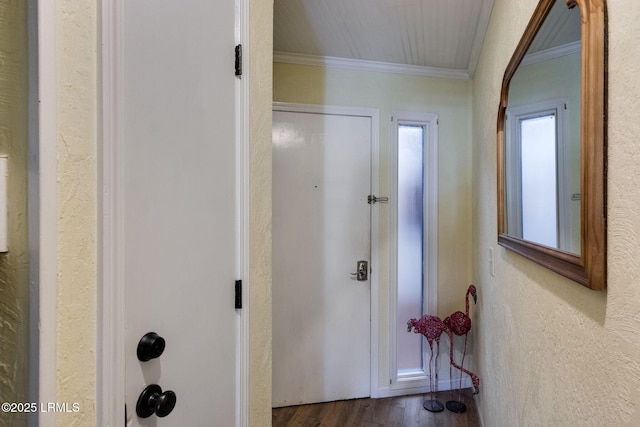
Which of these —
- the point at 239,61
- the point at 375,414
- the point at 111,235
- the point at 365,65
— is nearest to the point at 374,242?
the point at 375,414

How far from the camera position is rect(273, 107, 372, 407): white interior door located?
1.99 meters

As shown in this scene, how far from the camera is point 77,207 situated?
0.47 metres

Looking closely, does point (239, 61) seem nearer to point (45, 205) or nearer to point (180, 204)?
point (180, 204)

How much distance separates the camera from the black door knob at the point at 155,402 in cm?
64

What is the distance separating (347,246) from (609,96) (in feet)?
5.31

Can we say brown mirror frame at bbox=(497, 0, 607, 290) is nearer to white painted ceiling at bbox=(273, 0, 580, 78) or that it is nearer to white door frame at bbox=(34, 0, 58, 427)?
white door frame at bbox=(34, 0, 58, 427)

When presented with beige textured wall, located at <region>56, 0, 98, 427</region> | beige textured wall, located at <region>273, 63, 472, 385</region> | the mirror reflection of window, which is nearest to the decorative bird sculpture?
beige textured wall, located at <region>273, 63, 472, 385</region>

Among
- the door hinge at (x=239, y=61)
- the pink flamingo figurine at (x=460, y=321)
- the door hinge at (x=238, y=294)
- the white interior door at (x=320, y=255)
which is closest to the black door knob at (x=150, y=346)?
the door hinge at (x=238, y=294)

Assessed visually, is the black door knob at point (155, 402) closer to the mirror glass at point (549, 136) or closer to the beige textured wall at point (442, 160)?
the mirror glass at point (549, 136)

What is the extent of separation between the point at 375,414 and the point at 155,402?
1715 millimetres

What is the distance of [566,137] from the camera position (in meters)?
0.68

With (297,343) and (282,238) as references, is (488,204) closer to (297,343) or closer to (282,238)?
(282,238)

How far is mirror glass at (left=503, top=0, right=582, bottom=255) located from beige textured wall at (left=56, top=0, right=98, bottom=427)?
3.11ft

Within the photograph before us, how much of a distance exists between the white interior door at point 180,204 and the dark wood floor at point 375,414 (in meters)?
1.21
